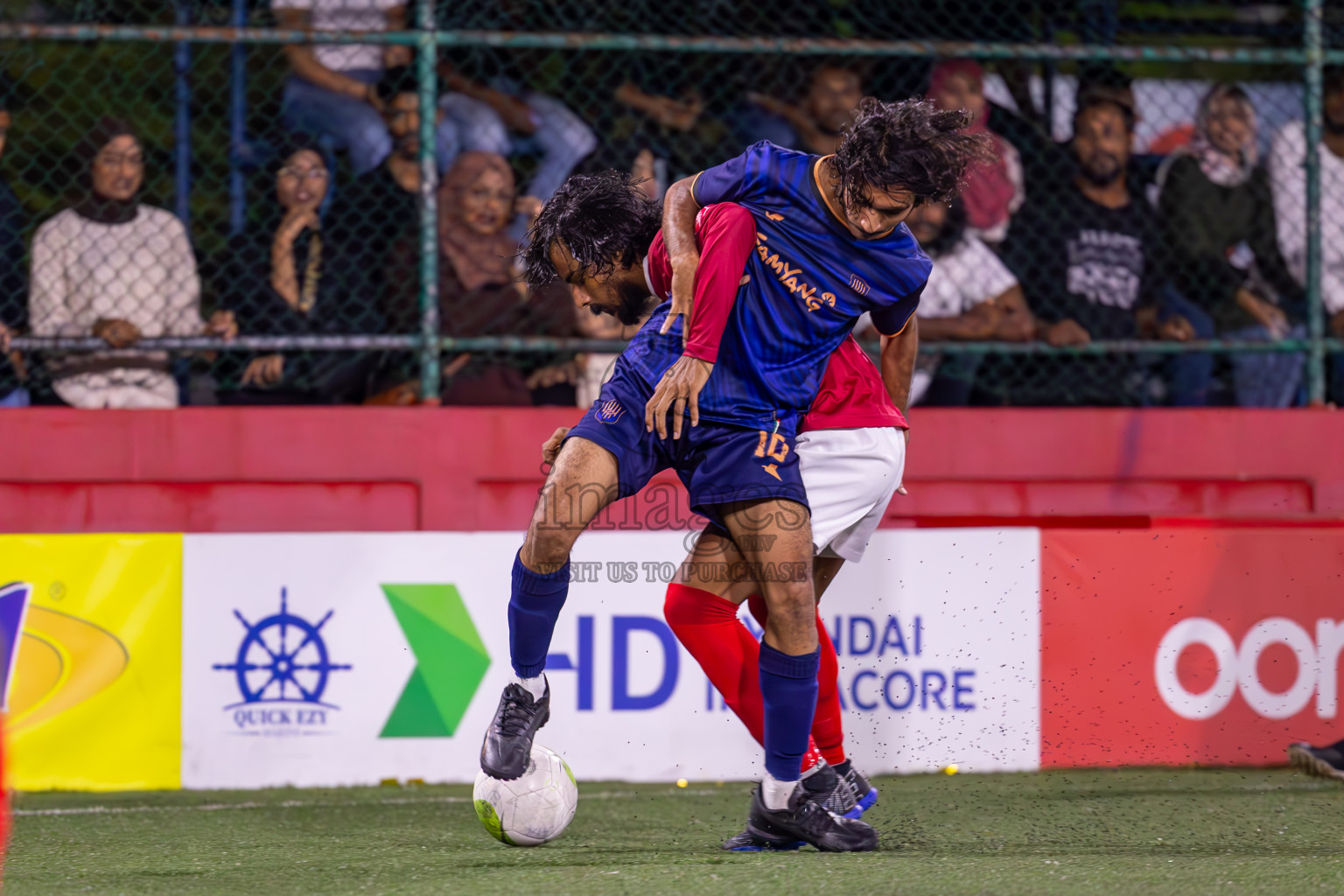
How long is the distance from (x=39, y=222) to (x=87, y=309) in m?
0.37

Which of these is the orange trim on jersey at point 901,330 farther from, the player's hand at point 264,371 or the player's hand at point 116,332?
the player's hand at point 116,332

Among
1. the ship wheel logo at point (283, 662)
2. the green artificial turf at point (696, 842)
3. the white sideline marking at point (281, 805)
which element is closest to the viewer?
the green artificial turf at point (696, 842)

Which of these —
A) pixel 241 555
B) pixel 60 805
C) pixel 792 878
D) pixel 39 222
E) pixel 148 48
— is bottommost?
pixel 60 805

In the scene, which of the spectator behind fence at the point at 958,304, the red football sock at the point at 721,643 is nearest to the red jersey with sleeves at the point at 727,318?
the red football sock at the point at 721,643

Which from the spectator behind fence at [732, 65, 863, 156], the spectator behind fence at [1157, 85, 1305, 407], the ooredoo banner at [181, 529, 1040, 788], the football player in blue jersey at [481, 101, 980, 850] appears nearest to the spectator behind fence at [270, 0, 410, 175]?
the spectator behind fence at [732, 65, 863, 156]

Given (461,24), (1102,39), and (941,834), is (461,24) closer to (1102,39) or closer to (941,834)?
(1102,39)

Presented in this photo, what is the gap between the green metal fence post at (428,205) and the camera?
5.11 metres

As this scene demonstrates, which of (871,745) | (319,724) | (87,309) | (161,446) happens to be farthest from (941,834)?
(87,309)

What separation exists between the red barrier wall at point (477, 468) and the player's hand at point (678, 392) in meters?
1.98

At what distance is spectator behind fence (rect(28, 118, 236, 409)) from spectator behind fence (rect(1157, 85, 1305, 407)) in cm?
370

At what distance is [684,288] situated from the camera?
304 centimetres

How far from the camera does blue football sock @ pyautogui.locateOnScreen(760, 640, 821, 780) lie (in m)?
3.05

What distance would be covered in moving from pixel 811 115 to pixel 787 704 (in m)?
3.14

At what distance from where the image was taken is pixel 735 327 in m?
3.14
